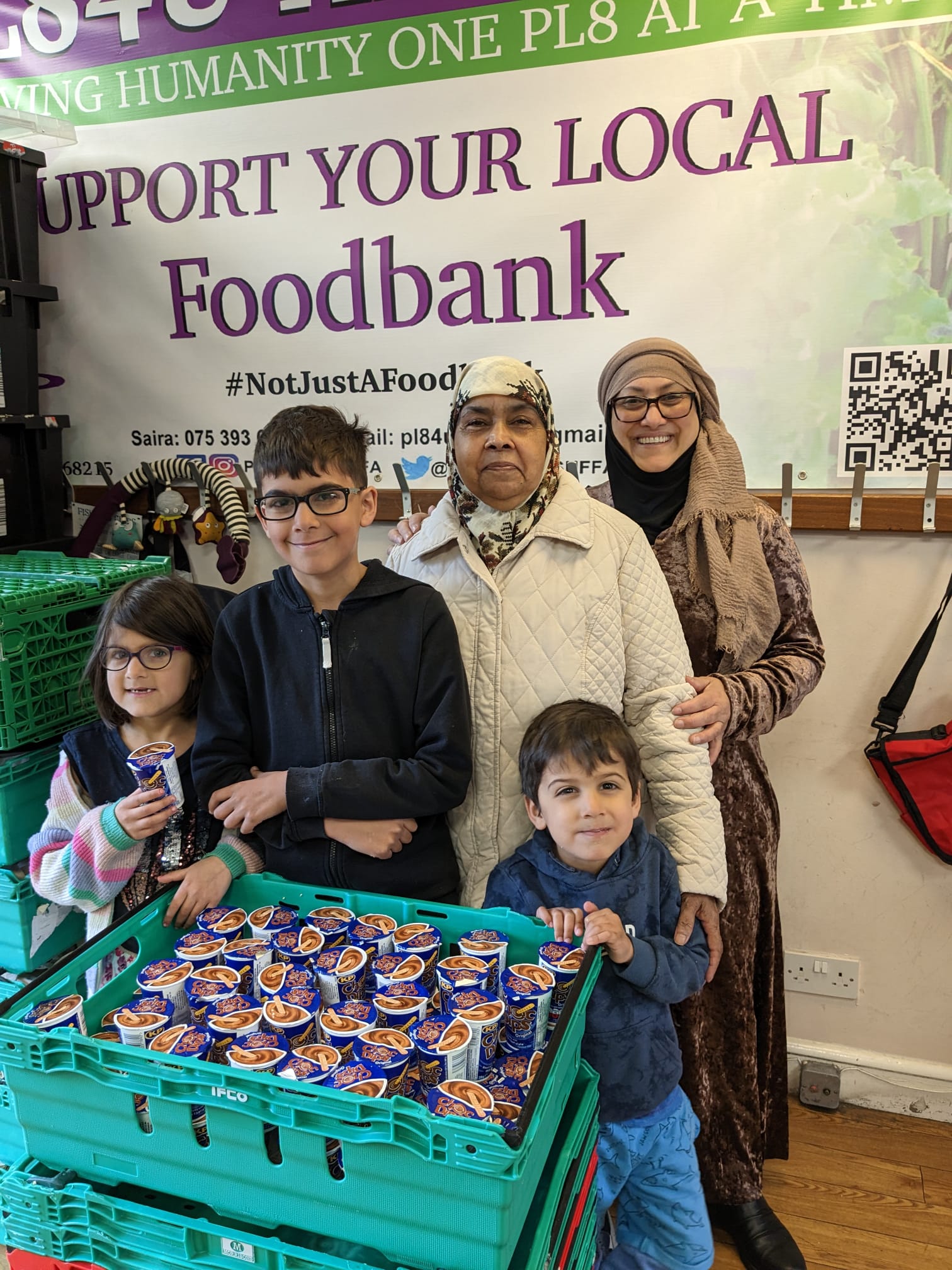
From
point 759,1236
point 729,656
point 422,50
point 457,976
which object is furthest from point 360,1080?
point 422,50

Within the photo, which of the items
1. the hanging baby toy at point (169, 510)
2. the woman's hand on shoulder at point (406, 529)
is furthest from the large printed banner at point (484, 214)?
the woman's hand on shoulder at point (406, 529)

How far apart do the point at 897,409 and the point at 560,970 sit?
150cm

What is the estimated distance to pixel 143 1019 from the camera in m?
0.95

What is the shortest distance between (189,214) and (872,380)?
175 cm

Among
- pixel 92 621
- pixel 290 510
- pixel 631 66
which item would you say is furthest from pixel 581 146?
pixel 92 621

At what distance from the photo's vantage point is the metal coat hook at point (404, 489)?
2.28 meters

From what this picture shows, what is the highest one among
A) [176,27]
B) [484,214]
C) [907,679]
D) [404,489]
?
[176,27]

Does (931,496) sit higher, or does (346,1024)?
(931,496)

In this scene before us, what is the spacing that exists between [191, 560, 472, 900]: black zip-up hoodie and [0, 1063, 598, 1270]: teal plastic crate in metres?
0.49

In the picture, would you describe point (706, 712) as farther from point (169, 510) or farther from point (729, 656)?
point (169, 510)

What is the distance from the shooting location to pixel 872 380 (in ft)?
6.40

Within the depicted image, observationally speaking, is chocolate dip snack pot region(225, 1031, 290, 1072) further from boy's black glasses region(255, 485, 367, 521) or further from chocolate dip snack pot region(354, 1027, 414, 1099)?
boy's black glasses region(255, 485, 367, 521)

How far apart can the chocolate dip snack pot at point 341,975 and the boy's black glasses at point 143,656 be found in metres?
0.65

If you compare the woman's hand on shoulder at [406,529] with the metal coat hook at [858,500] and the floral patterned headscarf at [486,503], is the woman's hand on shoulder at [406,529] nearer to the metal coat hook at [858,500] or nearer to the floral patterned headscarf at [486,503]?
the floral patterned headscarf at [486,503]
